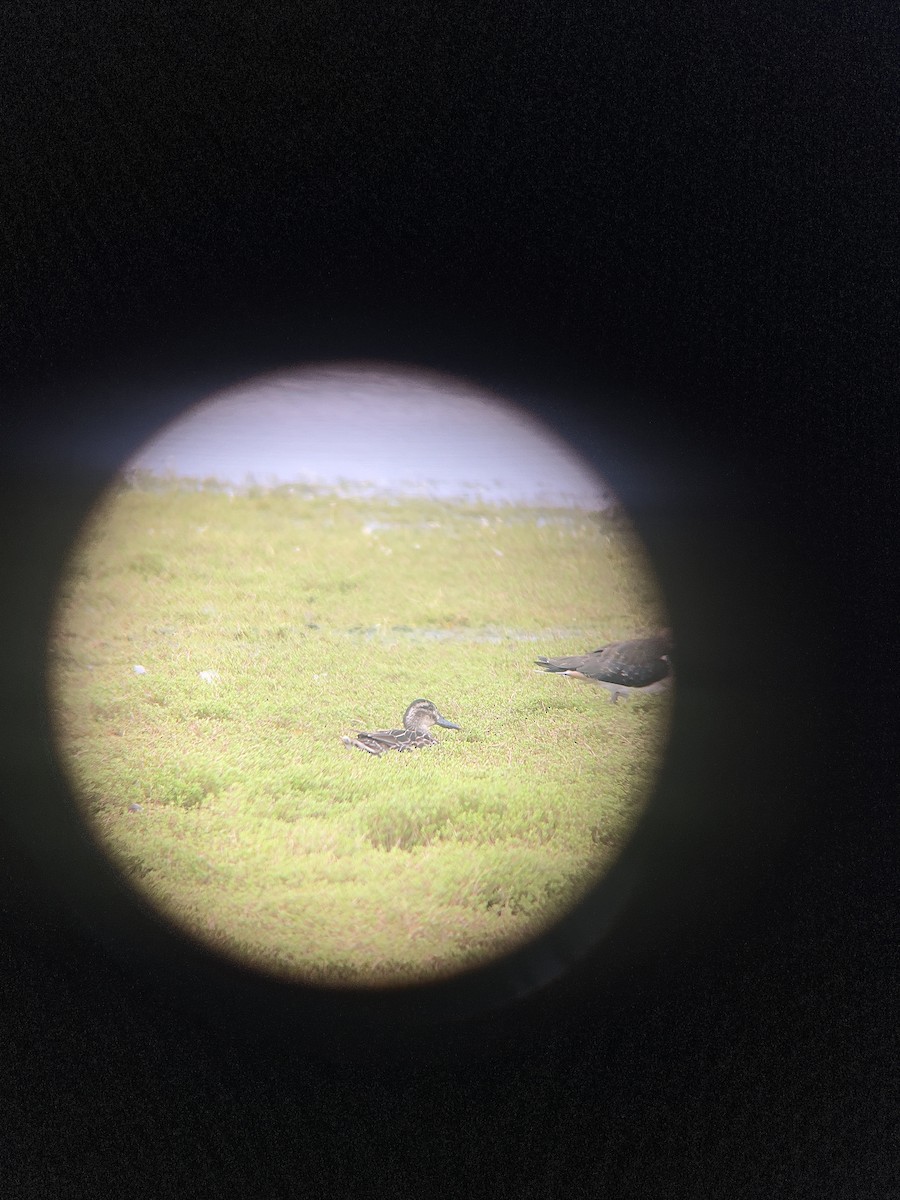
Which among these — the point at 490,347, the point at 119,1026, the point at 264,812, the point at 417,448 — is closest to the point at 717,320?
the point at 490,347

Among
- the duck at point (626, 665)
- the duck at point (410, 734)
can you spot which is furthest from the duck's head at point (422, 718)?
the duck at point (626, 665)

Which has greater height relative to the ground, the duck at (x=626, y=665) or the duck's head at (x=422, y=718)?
the duck at (x=626, y=665)

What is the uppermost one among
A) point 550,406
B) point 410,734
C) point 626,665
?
point 550,406

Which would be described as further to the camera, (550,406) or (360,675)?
(360,675)

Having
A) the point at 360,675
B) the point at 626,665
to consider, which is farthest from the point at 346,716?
the point at 626,665

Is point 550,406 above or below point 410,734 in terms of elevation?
above

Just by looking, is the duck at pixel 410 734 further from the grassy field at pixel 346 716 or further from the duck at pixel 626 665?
the duck at pixel 626 665

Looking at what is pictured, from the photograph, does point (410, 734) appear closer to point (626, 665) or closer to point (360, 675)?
point (360, 675)

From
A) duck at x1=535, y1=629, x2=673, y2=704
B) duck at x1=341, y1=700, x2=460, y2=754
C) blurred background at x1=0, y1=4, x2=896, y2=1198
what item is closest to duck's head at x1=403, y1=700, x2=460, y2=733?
duck at x1=341, y1=700, x2=460, y2=754
